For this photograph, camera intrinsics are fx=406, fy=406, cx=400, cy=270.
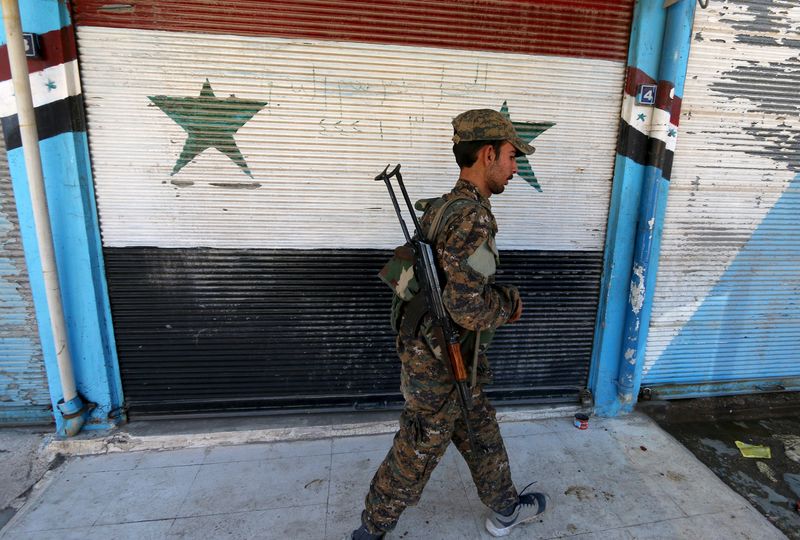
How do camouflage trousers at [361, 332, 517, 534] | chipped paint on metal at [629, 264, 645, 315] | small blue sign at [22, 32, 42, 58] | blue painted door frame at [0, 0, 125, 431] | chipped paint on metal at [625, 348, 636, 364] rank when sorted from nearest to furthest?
camouflage trousers at [361, 332, 517, 534] < small blue sign at [22, 32, 42, 58] < blue painted door frame at [0, 0, 125, 431] < chipped paint on metal at [629, 264, 645, 315] < chipped paint on metal at [625, 348, 636, 364]

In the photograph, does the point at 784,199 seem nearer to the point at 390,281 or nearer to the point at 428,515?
the point at 390,281

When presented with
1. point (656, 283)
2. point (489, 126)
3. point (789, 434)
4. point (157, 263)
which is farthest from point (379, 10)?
point (789, 434)

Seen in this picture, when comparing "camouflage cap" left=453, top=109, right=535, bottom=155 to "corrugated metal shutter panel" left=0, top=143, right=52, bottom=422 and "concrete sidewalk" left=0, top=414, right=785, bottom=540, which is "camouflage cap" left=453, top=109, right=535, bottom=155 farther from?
"corrugated metal shutter panel" left=0, top=143, right=52, bottom=422

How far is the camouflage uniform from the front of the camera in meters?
1.71

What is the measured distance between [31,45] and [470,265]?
2672mm

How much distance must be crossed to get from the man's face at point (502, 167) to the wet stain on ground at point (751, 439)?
2.43 meters

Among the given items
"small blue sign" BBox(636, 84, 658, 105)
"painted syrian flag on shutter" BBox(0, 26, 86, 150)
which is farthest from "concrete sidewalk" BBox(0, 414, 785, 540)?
"small blue sign" BBox(636, 84, 658, 105)

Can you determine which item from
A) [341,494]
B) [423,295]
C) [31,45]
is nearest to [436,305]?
[423,295]

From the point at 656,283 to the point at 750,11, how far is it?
75.6 inches

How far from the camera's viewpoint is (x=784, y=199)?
3080mm

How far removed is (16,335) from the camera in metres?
2.68

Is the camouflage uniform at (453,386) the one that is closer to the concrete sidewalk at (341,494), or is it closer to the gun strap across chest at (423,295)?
the gun strap across chest at (423,295)

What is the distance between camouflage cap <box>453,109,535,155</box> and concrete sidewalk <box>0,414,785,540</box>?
1.95 metres

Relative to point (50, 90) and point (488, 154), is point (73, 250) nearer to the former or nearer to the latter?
point (50, 90)
